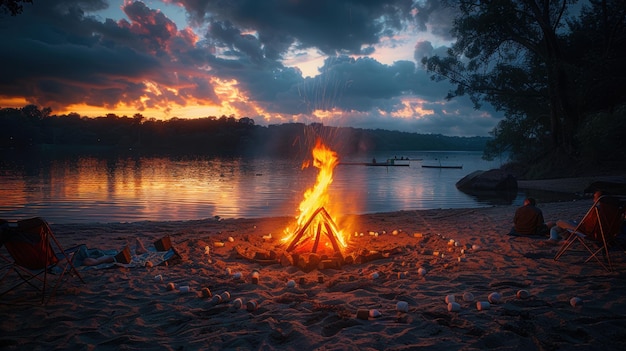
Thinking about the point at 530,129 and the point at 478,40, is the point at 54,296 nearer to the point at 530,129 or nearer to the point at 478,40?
the point at 478,40

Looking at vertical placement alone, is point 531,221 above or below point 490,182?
above

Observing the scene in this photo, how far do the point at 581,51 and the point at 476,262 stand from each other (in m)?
28.6

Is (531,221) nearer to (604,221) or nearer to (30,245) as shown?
(604,221)

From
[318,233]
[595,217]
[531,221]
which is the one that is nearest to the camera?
[595,217]

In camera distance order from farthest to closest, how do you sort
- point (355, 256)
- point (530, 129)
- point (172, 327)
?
point (530, 129)
point (355, 256)
point (172, 327)

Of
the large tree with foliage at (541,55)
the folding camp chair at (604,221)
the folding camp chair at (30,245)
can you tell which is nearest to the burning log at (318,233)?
the folding camp chair at (30,245)

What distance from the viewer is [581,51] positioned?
1125 inches

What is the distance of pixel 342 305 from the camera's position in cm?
547

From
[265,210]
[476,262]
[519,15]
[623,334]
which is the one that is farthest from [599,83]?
[623,334]

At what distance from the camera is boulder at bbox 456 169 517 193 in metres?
29.5

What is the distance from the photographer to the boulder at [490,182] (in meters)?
29.5

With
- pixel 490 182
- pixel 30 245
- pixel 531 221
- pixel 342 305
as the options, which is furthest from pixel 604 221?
pixel 490 182

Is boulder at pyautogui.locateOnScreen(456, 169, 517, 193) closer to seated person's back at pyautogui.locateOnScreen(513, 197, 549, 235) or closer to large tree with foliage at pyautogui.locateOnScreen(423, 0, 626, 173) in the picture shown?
large tree with foliage at pyautogui.locateOnScreen(423, 0, 626, 173)

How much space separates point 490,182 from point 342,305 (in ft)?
93.0
